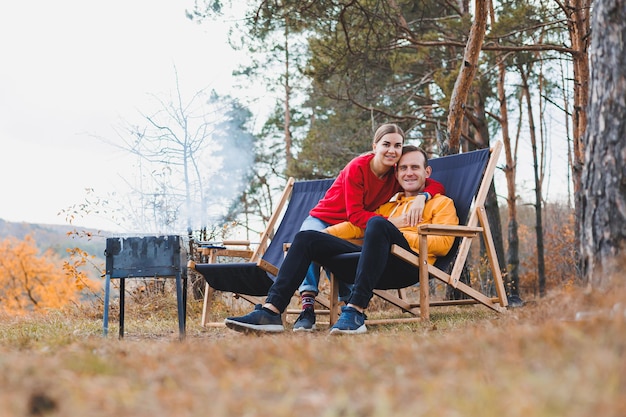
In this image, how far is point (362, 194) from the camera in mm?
3867

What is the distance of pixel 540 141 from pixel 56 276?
599 inches

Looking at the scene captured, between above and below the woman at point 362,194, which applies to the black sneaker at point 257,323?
below

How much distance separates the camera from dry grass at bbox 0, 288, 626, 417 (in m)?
1.15

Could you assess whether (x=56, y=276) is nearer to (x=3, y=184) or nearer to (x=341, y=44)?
(x=3, y=184)

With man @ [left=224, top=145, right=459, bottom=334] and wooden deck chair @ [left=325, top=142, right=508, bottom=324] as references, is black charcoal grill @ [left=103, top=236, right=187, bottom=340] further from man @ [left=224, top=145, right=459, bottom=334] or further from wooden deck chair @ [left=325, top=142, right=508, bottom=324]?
wooden deck chair @ [left=325, top=142, right=508, bottom=324]

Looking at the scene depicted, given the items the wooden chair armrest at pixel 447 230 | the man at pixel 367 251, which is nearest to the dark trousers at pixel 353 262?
the man at pixel 367 251

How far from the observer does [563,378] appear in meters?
1.24

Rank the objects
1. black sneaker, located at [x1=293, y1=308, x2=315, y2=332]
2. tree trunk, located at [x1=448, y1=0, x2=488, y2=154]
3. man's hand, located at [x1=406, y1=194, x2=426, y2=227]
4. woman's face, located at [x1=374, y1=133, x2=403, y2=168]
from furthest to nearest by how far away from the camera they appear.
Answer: tree trunk, located at [x1=448, y1=0, x2=488, y2=154]
woman's face, located at [x1=374, y1=133, x2=403, y2=168]
man's hand, located at [x1=406, y1=194, x2=426, y2=227]
black sneaker, located at [x1=293, y1=308, x2=315, y2=332]

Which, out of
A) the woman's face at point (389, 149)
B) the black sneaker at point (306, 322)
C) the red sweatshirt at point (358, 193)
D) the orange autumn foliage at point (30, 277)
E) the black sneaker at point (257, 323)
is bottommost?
the orange autumn foliage at point (30, 277)

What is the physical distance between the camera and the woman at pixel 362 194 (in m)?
3.69

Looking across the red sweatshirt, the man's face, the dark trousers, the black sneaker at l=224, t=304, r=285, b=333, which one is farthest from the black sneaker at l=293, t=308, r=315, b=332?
the man's face

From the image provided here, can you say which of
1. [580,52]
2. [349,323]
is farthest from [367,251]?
[580,52]

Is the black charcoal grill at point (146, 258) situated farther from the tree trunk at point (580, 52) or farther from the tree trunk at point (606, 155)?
the tree trunk at point (580, 52)

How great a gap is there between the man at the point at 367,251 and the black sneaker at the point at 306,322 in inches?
13.3
